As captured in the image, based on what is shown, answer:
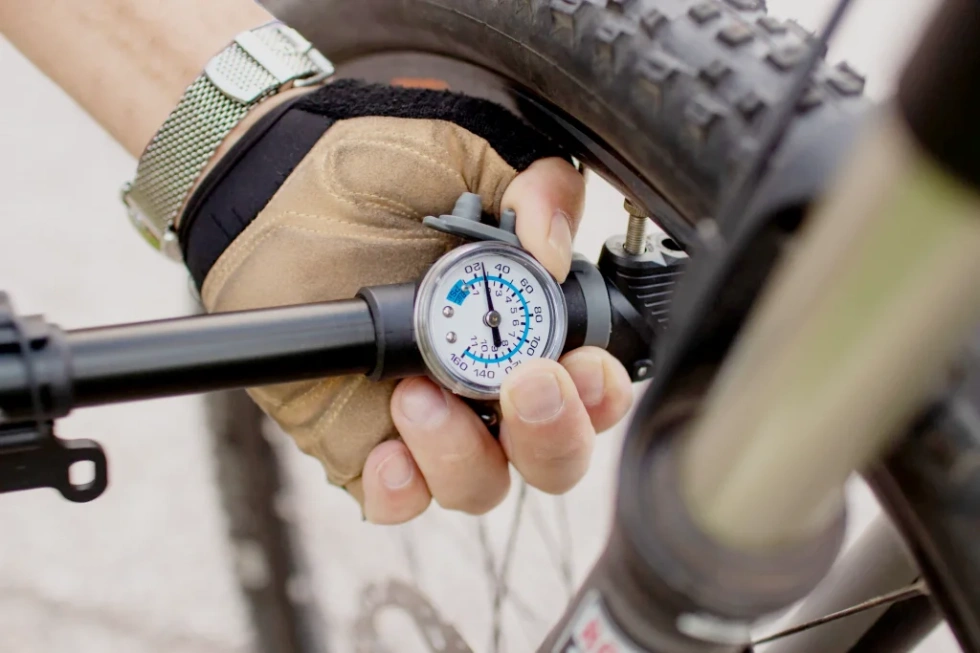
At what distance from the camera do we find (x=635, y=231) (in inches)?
19.2

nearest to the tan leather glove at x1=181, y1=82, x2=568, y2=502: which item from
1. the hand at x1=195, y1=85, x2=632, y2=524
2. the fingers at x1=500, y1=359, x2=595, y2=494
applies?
the hand at x1=195, y1=85, x2=632, y2=524

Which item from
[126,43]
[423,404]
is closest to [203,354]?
[423,404]

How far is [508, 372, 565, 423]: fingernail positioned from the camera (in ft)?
1.55

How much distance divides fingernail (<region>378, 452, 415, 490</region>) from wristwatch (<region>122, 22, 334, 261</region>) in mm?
232

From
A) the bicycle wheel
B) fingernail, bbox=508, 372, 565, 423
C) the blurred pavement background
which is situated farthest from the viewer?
the blurred pavement background

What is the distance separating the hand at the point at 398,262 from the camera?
0.54 m

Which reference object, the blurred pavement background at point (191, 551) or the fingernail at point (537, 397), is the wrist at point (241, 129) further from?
the blurred pavement background at point (191, 551)

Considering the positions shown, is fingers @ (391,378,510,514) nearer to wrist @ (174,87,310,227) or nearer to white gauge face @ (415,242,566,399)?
white gauge face @ (415,242,566,399)

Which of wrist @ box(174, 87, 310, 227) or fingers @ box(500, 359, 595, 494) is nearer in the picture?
fingers @ box(500, 359, 595, 494)

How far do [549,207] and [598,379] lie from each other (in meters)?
0.11

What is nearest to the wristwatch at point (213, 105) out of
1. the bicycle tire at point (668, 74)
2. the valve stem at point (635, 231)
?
the bicycle tire at point (668, 74)

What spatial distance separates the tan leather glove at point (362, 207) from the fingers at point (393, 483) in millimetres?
13

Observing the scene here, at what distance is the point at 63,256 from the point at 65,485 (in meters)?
0.95

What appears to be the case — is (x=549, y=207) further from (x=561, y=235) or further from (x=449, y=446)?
(x=449, y=446)
